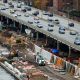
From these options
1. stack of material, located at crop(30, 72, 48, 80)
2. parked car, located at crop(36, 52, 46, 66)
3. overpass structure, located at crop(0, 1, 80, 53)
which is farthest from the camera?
overpass structure, located at crop(0, 1, 80, 53)

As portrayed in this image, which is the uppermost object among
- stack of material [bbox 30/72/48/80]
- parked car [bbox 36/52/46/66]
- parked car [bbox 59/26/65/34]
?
parked car [bbox 59/26/65/34]

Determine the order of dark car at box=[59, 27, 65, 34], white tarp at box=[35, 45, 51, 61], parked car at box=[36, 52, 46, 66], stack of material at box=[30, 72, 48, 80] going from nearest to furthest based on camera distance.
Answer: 1. stack of material at box=[30, 72, 48, 80]
2. parked car at box=[36, 52, 46, 66]
3. white tarp at box=[35, 45, 51, 61]
4. dark car at box=[59, 27, 65, 34]

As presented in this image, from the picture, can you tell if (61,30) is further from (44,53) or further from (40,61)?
(40,61)

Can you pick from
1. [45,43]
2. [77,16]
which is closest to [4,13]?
[77,16]

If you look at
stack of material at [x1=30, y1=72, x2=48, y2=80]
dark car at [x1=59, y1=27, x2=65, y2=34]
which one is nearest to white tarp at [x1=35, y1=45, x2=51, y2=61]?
dark car at [x1=59, y1=27, x2=65, y2=34]

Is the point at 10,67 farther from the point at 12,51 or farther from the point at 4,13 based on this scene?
the point at 4,13

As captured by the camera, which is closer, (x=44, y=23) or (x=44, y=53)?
(x=44, y=53)

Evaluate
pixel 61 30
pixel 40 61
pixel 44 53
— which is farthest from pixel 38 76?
pixel 61 30

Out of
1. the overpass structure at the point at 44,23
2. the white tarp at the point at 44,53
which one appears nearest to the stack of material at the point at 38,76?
the white tarp at the point at 44,53

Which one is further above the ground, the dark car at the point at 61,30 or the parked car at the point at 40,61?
the dark car at the point at 61,30

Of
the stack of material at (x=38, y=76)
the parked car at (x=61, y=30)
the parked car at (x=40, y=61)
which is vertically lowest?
the parked car at (x=40, y=61)

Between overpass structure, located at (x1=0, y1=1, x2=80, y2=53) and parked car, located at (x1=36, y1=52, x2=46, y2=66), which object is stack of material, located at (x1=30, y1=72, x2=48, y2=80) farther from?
overpass structure, located at (x1=0, y1=1, x2=80, y2=53)

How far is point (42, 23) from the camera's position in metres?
95.4

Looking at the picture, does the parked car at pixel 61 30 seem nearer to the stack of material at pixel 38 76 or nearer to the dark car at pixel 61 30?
the dark car at pixel 61 30
